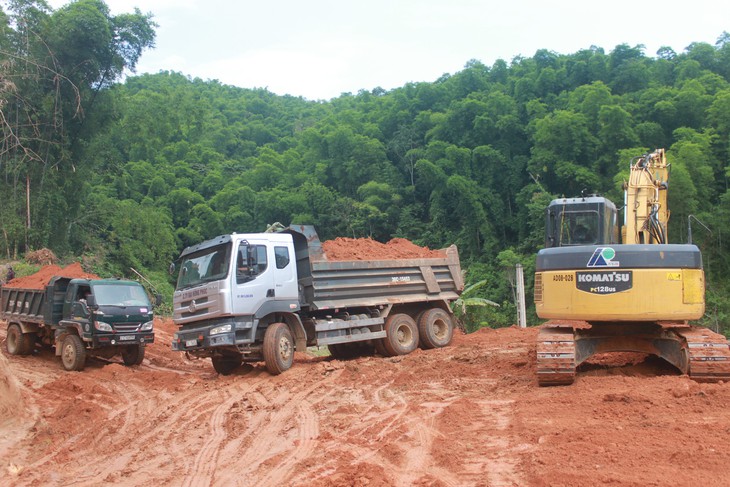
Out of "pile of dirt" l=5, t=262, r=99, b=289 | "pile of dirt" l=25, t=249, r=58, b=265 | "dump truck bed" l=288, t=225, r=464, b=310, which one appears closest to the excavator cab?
"dump truck bed" l=288, t=225, r=464, b=310

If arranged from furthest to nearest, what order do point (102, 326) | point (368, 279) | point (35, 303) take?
point (35, 303) < point (102, 326) < point (368, 279)

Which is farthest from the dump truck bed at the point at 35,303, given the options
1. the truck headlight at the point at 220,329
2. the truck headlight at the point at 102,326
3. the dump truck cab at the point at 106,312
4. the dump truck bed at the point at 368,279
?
the dump truck bed at the point at 368,279

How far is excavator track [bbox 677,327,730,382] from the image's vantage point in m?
8.70

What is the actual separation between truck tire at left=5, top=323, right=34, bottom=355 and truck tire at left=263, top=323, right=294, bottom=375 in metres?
8.19

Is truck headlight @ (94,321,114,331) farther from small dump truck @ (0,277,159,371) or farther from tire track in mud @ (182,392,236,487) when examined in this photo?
tire track in mud @ (182,392,236,487)

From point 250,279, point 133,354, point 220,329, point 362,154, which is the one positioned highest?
point 362,154

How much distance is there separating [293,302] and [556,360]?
5593mm

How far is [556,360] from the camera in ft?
29.3

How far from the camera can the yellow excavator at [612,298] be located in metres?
8.83

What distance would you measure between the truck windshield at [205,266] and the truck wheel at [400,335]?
408 centimetres

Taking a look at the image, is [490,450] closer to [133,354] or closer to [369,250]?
[369,250]

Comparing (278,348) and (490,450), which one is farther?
(278,348)

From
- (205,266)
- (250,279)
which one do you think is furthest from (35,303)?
(250,279)

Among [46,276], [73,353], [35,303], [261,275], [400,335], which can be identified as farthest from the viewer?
[46,276]
